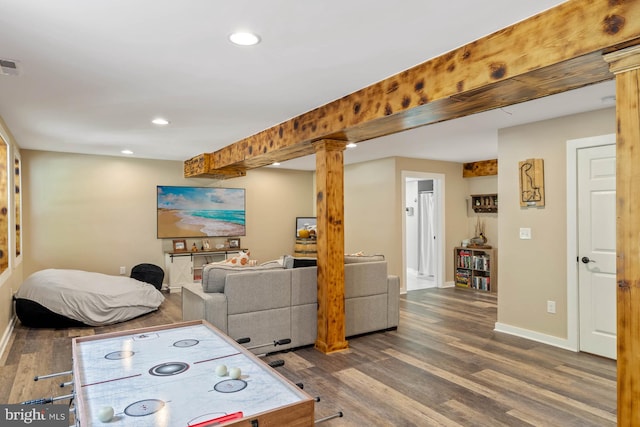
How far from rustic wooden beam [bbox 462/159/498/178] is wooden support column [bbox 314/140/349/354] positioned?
420 cm

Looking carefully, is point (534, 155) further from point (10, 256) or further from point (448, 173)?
point (10, 256)

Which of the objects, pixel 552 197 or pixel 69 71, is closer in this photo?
pixel 69 71

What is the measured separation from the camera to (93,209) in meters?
6.67

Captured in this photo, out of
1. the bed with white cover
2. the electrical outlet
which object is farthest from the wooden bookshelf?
the bed with white cover

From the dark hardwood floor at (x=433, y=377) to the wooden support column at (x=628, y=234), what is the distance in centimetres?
93

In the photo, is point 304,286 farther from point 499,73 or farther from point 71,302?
point 71,302

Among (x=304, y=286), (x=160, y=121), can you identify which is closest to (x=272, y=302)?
(x=304, y=286)

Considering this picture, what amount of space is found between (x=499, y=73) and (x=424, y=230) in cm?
661

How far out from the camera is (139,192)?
7.04 metres

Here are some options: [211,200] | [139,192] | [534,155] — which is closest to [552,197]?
[534,155]

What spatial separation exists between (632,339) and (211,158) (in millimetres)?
5560

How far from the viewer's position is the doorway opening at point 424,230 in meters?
7.33

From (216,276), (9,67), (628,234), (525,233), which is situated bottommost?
(216,276)

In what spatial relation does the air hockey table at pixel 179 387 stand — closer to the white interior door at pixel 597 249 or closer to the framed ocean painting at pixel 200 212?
the white interior door at pixel 597 249
